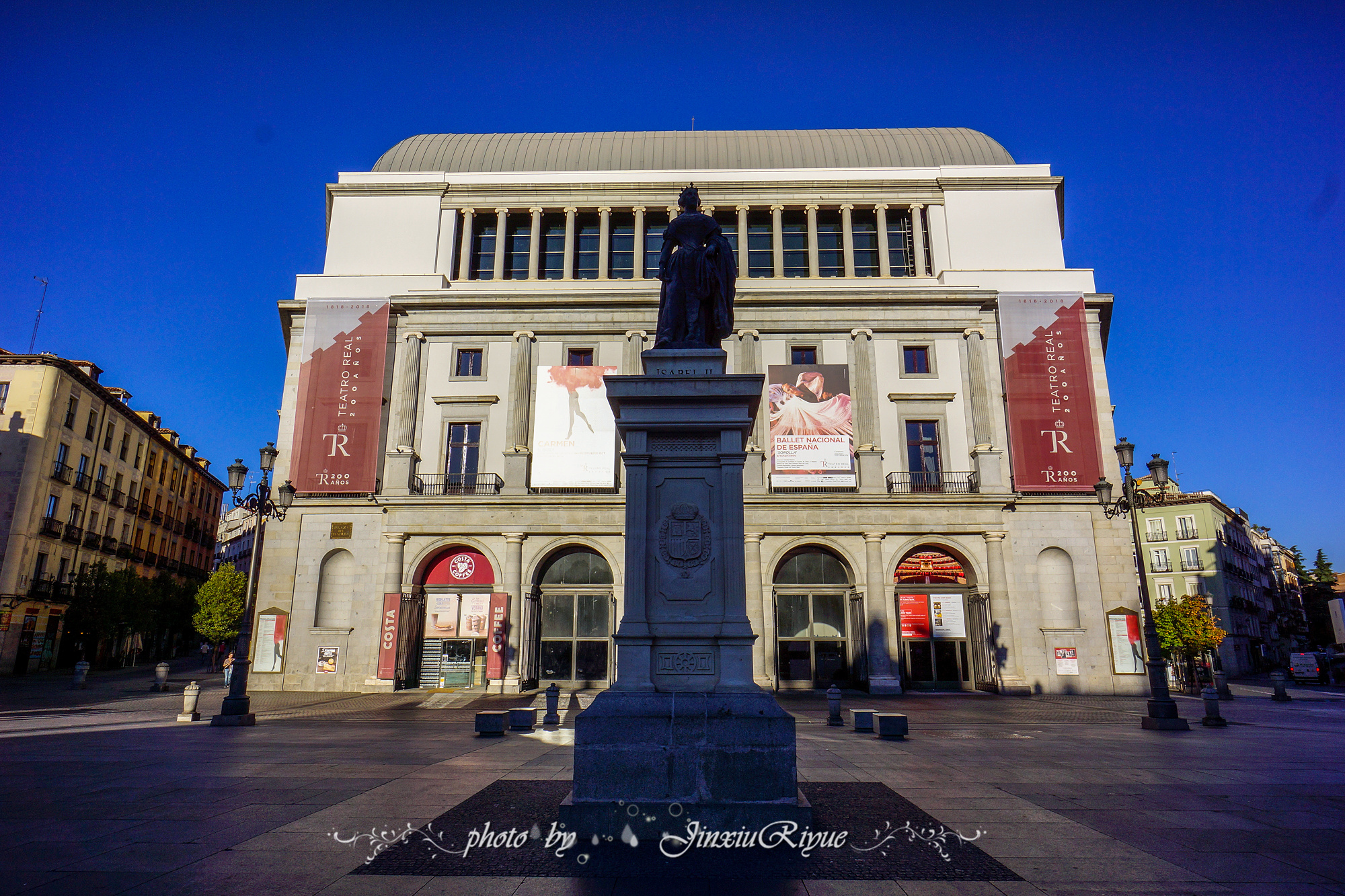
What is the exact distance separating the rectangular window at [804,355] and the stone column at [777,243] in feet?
13.0

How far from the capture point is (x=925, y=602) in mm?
29359

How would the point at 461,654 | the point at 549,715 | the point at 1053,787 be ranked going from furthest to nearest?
1. the point at 461,654
2. the point at 549,715
3. the point at 1053,787

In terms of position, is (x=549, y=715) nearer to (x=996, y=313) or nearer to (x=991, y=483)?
(x=991, y=483)

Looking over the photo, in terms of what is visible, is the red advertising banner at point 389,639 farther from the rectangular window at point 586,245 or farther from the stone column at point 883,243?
the stone column at point 883,243

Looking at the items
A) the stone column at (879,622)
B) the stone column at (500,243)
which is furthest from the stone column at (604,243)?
the stone column at (879,622)

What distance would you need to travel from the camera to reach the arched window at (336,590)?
2948 centimetres

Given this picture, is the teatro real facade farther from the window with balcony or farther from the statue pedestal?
the statue pedestal

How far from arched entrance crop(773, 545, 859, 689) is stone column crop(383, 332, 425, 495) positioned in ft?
52.2

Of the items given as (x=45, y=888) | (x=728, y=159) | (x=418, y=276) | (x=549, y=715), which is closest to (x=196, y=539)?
(x=418, y=276)

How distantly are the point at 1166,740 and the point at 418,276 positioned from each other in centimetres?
3198

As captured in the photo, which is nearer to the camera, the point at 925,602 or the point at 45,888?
the point at 45,888

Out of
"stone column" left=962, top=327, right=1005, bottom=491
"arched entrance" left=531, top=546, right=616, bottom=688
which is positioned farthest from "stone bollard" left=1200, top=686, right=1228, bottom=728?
"arched entrance" left=531, top=546, right=616, bottom=688

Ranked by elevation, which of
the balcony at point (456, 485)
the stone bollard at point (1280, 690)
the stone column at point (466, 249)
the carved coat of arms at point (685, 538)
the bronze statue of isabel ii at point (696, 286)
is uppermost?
the stone column at point (466, 249)

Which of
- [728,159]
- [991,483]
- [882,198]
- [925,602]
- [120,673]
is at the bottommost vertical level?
[120,673]
